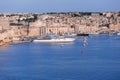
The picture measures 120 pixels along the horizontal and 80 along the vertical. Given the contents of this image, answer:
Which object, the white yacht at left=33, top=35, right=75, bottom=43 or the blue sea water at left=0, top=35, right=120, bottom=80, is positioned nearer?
the blue sea water at left=0, top=35, right=120, bottom=80

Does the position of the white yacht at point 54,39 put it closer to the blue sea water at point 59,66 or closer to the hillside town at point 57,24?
the hillside town at point 57,24

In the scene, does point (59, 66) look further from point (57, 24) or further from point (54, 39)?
point (57, 24)

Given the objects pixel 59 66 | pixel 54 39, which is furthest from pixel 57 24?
pixel 59 66

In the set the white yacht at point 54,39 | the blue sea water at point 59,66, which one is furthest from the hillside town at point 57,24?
the blue sea water at point 59,66

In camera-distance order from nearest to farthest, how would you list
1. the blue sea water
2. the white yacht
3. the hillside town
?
the blue sea water
the white yacht
the hillside town

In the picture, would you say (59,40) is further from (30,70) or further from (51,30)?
(30,70)

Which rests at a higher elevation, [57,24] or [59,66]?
[59,66]

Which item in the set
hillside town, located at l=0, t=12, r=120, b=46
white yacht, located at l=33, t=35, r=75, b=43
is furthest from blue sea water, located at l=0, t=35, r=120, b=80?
white yacht, located at l=33, t=35, r=75, b=43

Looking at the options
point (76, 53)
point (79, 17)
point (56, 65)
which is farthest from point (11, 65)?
point (79, 17)

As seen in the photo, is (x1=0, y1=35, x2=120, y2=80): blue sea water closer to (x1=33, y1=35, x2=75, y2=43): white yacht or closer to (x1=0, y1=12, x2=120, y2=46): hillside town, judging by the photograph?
(x1=0, y1=12, x2=120, y2=46): hillside town
